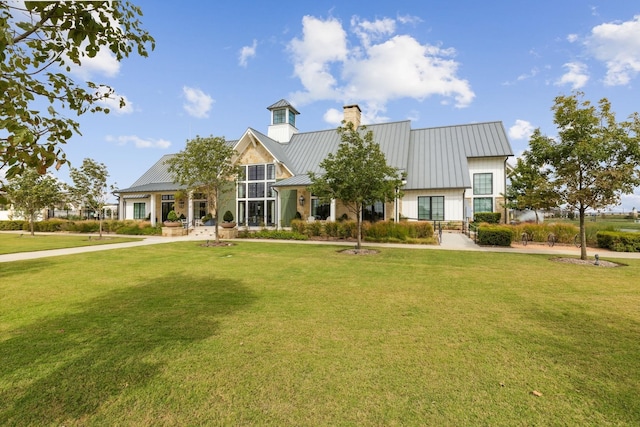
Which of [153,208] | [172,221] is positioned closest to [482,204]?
[172,221]

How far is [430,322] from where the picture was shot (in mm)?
5453

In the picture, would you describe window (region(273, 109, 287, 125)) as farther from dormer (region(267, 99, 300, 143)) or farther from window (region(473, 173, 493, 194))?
window (region(473, 173, 493, 194))

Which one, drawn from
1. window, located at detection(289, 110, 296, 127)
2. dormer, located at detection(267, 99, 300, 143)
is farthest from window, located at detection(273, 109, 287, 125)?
window, located at detection(289, 110, 296, 127)

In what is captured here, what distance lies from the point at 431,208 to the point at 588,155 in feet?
43.1

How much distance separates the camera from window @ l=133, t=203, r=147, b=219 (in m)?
31.9

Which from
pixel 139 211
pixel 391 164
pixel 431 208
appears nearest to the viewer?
pixel 431 208

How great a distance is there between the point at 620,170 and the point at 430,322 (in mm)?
11492

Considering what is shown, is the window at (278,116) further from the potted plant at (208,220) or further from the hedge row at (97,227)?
the hedge row at (97,227)

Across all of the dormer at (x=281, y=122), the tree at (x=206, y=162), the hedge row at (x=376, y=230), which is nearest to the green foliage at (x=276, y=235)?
the hedge row at (x=376, y=230)

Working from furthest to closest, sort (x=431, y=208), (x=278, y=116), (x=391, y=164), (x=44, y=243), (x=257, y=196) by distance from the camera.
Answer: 1. (x=278, y=116)
2. (x=257, y=196)
3. (x=391, y=164)
4. (x=431, y=208)
5. (x=44, y=243)

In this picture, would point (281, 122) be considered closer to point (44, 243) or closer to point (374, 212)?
point (374, 212)

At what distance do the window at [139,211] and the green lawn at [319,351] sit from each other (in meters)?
24.9

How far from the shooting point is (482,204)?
26.8 m

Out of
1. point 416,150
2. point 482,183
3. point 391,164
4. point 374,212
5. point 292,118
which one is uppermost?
point 292,118
